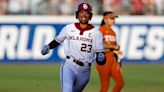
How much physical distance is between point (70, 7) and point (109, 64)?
12.8 m

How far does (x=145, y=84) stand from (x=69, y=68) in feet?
27.6

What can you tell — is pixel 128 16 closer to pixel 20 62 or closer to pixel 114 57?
pixel 20 62

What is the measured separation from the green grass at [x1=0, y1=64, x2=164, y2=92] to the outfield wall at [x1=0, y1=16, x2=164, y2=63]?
598mm

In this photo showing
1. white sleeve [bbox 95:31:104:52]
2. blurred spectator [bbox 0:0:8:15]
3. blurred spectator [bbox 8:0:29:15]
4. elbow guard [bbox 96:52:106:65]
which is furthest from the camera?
blurred spectator [bbox 8:0:29:15]

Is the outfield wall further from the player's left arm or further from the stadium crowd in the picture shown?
the player's left arm

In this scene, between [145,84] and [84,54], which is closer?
[84,54]

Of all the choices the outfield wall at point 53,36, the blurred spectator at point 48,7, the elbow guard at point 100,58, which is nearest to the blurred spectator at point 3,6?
the outfield wall at point 53,36

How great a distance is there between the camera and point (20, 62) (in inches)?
1046

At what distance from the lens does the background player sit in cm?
1454

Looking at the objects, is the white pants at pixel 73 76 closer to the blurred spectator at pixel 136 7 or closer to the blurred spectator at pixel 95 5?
the blurred spectator at pixel 95 5

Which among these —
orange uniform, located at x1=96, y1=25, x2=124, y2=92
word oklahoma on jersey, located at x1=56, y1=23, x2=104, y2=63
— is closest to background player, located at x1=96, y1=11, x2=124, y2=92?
orange uniform, located at x1=96, y1=25, x2=124, y2=92

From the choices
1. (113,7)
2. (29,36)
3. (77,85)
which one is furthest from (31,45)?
(77,85)

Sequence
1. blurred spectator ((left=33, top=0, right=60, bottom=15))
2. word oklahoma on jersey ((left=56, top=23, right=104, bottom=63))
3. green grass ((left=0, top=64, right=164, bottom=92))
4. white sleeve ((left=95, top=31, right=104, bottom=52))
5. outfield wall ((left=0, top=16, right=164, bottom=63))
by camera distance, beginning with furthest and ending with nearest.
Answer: blurred spectator ((left=33, top=0, right=60, bottom=15)) < outfield wall ((left=0, top=16, right=164, bottom=63)) < green grass ((left=0, top=64, right=164, bottom=92)) < word oklahoma on jersey ((left=56, top=23, right=104, bottom=63)) < white sleeve ((left=95, top=31, right=104, bottom=52))

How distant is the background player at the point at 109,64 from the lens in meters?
14.5
